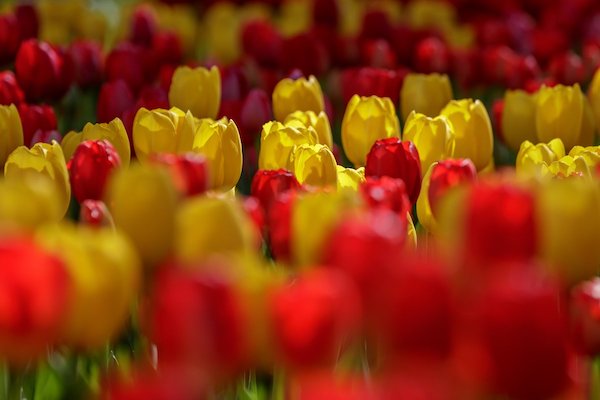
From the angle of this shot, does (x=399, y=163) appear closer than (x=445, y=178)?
No

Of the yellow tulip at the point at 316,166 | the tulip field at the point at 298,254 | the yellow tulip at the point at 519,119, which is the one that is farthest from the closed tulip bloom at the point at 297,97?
the yellow tulip at the point at 316,166

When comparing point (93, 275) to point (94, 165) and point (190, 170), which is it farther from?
point (94, 165)

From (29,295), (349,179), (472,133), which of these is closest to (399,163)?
(349,179)

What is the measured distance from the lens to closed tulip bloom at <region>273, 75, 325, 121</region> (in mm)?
2199

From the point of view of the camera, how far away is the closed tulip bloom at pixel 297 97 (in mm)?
2199

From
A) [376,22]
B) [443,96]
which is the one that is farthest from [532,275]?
[376,22]

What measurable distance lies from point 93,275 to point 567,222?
0.45 meters

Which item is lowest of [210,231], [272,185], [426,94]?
[426,94]

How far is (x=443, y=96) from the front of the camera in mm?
2338

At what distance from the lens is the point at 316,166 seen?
63.4 inches

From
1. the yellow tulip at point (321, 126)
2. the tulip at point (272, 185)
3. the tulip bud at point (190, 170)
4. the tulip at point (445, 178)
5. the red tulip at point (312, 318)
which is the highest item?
the red tulip at point (312, 318)

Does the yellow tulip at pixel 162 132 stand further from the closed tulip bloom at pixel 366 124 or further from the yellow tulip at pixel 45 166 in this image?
the closed tulip bloom at pixel 366 124

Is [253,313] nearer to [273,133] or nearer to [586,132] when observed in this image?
[273,133]

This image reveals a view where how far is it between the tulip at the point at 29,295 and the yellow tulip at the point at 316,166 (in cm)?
72
